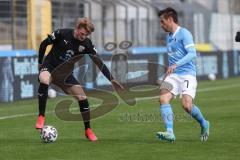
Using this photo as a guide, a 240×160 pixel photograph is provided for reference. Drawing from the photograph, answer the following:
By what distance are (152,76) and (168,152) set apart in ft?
49.7

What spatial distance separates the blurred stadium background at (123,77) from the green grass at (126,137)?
0.01 m

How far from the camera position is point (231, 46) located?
37.2 m

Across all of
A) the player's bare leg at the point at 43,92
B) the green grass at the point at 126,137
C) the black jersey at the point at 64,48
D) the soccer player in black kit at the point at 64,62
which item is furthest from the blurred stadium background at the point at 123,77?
the black jersey at the point at 64,48

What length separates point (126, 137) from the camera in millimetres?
11773

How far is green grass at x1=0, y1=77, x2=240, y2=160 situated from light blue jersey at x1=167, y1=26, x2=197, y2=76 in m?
1.12

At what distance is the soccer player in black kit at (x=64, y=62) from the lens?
1113cm

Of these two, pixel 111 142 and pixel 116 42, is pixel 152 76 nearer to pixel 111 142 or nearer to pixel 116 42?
pixel 116 42

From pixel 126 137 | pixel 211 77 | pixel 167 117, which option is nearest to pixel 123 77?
pixel 211 77

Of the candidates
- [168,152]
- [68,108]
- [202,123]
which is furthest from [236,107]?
[168,152]

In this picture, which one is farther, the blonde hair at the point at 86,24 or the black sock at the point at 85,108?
the black sock at the point at 85,108

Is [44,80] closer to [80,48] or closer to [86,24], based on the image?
[80,48]

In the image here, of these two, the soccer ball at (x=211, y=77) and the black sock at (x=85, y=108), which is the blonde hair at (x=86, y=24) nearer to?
the black sock at (x=85, y=108)

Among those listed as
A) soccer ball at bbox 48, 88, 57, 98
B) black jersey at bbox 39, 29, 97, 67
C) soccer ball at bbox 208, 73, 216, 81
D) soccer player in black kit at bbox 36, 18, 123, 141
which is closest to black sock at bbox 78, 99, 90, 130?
soccer player in black kit at bbox 36, 18, 123, 141

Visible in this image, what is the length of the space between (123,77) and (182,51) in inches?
519
